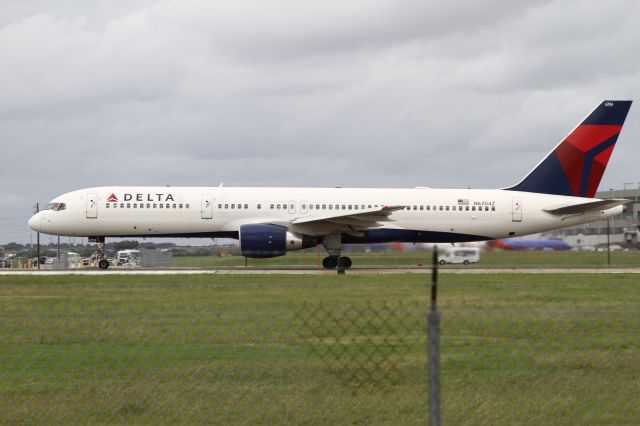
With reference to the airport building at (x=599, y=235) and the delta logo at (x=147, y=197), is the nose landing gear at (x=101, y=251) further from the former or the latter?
the airport building at (x=599, y=235)

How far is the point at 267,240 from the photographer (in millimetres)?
39188

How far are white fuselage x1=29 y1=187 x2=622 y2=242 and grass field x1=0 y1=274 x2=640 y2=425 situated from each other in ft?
66.4

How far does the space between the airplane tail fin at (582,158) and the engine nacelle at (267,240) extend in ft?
38.5

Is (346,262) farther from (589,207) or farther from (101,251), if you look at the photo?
(101,251)

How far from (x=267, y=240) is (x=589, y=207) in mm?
14684

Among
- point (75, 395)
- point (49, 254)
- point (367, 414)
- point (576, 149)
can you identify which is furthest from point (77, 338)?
point (49, 254)

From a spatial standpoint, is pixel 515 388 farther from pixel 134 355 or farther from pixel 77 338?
pixel 77 338

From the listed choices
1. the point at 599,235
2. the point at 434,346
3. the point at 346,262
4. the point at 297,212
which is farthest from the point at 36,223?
the point at 434,346

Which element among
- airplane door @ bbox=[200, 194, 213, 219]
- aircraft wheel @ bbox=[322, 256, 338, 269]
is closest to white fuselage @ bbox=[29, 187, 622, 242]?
airplane door @ bbox=[200, 194, 213, 219]

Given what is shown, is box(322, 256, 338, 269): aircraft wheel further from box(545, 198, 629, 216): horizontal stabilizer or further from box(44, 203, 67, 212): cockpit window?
box(44, 203, 67, 212): cockpit window

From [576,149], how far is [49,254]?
1997 inches

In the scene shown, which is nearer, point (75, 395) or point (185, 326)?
point (75, 395)

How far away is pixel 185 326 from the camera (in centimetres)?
1591

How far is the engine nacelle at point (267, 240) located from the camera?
38656 millimetres
